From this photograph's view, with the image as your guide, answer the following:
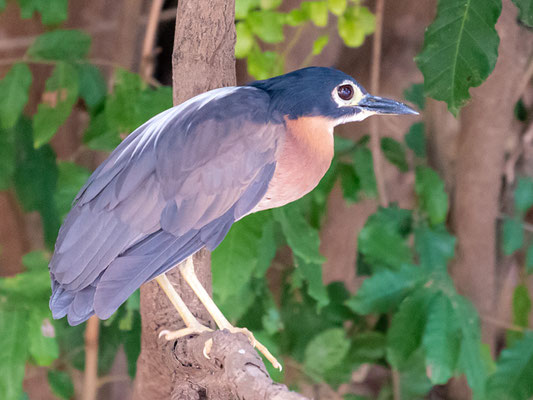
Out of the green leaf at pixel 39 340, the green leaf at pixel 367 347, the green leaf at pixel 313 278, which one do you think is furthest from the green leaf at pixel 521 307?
the green leaf at pixel 39 340

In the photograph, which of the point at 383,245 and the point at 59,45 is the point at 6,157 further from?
Answer: the point at 383,245

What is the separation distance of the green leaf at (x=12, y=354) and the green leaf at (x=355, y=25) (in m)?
0.87

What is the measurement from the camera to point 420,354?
184 centimetres

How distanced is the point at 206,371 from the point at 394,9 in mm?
1460

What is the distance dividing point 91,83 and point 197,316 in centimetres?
71

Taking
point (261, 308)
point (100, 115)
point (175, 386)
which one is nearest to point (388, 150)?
point (261, 308)

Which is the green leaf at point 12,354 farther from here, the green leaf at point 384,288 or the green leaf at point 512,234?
the green leaf at point 512,234

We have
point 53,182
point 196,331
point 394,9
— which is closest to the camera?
point 196,331

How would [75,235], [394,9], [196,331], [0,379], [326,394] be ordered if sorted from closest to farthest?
[75,235]
[196,331]
[0,379]
[326,394]
[394,9]

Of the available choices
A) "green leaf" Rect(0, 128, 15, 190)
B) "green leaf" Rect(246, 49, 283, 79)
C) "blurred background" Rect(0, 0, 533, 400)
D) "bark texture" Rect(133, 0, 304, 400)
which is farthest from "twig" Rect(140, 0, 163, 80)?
"bark texture" Rect(133, 0, 304, 400)

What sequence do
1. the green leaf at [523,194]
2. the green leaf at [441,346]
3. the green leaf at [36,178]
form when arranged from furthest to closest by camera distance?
the green leaf at [523,194], the green leaf at [36,178], the green leaf at [441,346]

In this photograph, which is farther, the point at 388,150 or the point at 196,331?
the point at 388,150

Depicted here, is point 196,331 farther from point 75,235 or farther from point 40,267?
point 40,267

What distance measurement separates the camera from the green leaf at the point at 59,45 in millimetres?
1527
